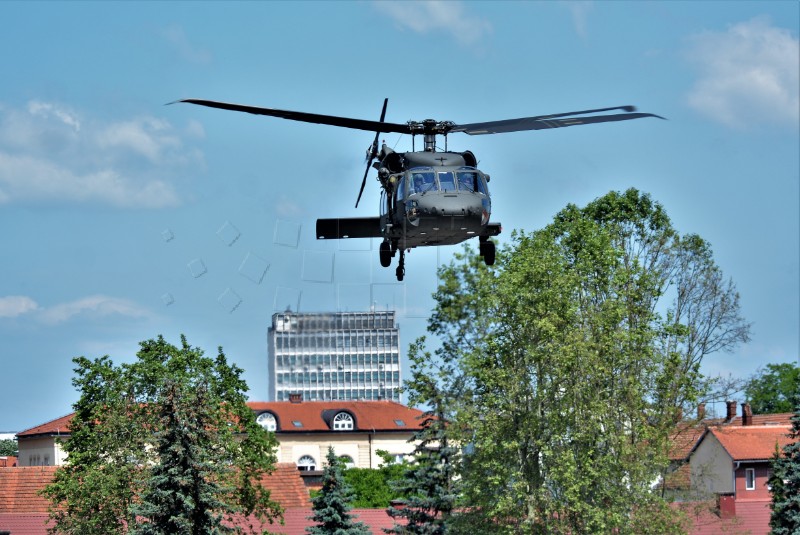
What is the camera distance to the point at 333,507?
189 ft

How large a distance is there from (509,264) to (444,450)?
8.73m

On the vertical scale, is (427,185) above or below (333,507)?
above

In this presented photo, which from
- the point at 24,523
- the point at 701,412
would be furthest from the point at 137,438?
the point at 701,412

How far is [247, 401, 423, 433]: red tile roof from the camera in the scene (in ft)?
389

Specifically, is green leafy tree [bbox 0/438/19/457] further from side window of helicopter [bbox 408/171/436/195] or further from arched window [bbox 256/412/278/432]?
side window of helicopter [bbox 408/171/436/195]

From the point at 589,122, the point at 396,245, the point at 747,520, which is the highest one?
the point at 589,122

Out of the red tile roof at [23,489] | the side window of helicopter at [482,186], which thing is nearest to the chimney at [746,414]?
the red tile roof at [23,489]

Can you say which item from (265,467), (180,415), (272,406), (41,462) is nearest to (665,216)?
(265,467)

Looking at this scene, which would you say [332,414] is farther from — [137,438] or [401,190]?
[401,190]

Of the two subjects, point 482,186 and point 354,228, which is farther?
point 354,228

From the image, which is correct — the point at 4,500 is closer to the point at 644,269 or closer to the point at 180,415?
the point at 180,415

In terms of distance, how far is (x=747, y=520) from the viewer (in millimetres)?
77750

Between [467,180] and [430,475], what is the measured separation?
31.0 metres

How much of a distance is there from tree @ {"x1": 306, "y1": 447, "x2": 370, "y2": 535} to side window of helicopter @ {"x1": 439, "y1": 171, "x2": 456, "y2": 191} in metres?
28.2
